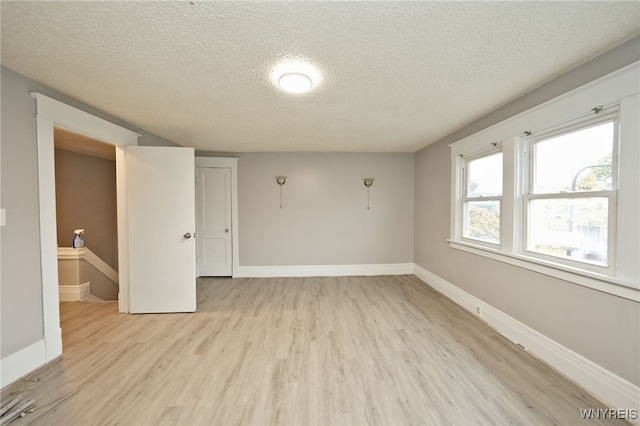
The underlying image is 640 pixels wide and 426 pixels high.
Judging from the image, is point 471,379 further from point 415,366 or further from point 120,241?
point 120,241

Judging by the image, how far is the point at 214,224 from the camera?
450 cm

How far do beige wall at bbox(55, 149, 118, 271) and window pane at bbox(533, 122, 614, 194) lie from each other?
6.49 m

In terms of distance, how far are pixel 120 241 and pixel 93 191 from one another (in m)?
2.44

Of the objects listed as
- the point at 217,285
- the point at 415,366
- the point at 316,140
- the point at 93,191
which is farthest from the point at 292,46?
the point at 93,191

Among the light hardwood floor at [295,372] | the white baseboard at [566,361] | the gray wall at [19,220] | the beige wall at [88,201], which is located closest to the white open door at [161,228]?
the light hardwood floor at [295,372]

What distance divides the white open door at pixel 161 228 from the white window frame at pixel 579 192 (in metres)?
3.68

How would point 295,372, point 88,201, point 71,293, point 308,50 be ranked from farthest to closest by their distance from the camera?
1. point 88,201
2. point 71,293
3. point 295,372
4. point 308,50

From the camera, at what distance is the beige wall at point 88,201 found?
14.0 feet

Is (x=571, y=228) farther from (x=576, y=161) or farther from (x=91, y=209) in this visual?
(x=91, y=209)

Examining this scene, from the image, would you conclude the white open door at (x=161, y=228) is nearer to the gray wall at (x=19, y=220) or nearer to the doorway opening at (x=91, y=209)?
the gray wall at (x=19, y=220)

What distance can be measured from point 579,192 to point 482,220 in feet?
3.84

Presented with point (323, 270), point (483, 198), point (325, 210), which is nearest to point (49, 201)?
point (325, 210)

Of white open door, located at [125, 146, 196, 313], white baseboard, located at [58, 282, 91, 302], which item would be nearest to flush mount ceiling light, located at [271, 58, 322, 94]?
white open door, located at [125, 146, 196, 313]

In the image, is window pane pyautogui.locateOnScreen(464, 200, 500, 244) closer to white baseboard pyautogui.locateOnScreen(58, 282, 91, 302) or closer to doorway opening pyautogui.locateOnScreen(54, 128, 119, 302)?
doorway opening pyautogui.locateOnScreen(54, 128, 119, 302)
